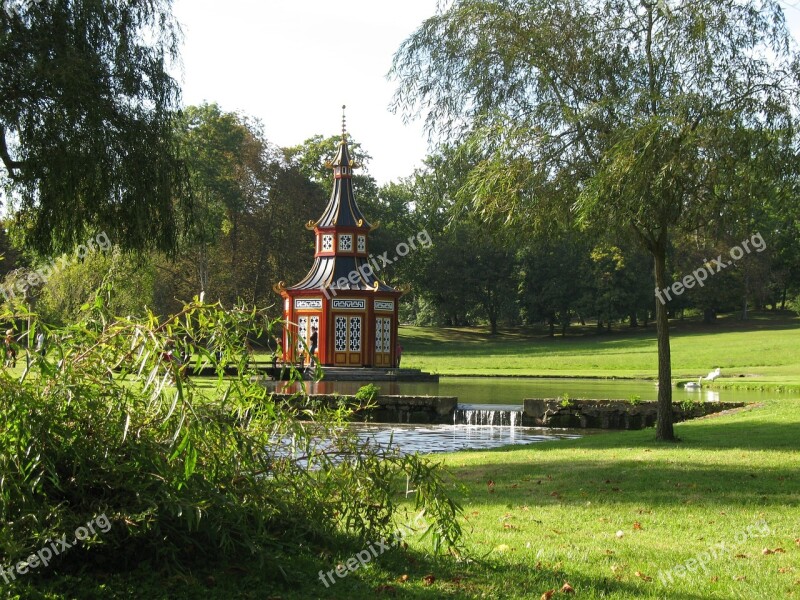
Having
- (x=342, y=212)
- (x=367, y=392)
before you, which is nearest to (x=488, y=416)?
(x=367, y=392)

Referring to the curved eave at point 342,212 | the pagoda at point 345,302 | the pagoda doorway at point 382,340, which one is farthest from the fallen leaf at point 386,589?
the curved eave at point 342,212

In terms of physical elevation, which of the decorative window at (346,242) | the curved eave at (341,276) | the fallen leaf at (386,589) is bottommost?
the fallen leaf at (386,589)

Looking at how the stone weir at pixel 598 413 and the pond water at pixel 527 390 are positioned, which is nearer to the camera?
the stone weir at pixel 598 413

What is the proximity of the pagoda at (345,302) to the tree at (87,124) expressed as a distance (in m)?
22.3

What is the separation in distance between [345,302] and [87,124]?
24.4m

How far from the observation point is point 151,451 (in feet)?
15.5

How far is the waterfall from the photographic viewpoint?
19.6 metres

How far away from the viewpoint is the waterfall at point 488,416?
1956 centimetres

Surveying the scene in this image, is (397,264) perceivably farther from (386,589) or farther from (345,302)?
(386,589)

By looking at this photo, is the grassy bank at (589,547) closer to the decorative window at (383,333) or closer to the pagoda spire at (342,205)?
the decorative window at (383,333)

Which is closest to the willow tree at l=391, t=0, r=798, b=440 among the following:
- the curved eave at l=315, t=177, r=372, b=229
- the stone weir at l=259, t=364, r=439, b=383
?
the stone weir at l=259, t=364, r=439, b=383

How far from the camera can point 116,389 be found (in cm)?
483

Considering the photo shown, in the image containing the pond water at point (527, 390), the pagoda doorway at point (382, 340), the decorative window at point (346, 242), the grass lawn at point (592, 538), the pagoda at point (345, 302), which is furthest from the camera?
the decorative window at point (346, 242)

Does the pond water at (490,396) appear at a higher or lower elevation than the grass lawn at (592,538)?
lower
